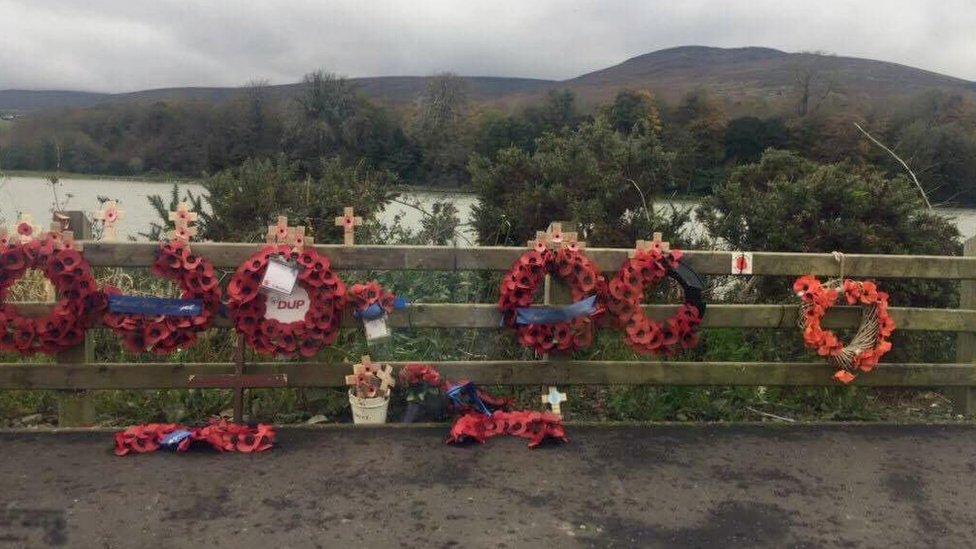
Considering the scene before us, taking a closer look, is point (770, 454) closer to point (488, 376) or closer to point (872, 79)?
point (488, 376)

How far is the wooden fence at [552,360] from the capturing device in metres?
5.52

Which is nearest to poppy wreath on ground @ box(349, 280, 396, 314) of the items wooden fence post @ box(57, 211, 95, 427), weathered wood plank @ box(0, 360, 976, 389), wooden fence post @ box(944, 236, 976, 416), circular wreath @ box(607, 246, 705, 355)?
weathered wood plank @ box(0, 360, 976, 389)

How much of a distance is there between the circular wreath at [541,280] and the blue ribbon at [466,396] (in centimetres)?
49

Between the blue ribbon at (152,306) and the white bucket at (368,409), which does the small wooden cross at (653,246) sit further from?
the blue ribbon at (152,306)

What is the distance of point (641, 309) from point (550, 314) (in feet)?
2.10

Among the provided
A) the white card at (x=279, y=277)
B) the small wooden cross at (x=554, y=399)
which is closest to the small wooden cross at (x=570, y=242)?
the small wooden cross at (x=554, y=399)

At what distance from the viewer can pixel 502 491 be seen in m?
4.48

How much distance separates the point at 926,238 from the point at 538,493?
613 cm

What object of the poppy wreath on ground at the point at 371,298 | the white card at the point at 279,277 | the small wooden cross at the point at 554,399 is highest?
the white card at the point at 279,277

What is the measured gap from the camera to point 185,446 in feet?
16.3

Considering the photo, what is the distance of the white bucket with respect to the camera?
5.62 meters

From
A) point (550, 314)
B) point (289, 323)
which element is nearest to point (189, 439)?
point (289, 323)

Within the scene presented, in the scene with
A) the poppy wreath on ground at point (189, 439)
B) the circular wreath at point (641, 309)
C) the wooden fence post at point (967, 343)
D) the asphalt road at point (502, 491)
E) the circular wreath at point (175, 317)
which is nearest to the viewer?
the asphalt road at point (502, 491)

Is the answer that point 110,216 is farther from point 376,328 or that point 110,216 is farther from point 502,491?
point 502,491
